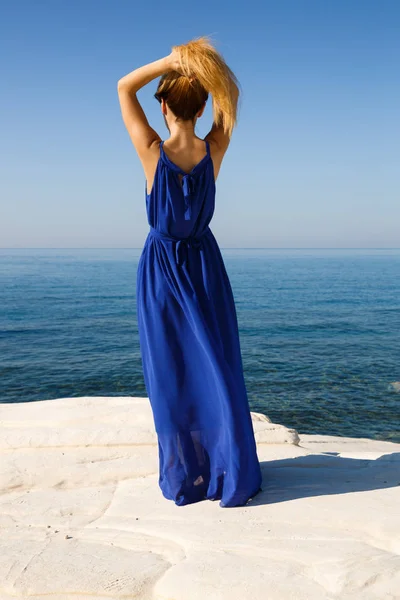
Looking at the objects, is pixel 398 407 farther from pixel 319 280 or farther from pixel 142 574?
pixel 319 280

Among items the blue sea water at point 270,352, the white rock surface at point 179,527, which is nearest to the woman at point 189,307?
the white rock surface at point 179,527

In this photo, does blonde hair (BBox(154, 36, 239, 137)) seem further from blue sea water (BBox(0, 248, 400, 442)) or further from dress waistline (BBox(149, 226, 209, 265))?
blue sea water (BBox(0, 248, 400, 442))

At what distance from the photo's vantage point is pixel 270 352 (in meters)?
22.9

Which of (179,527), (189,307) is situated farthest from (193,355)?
(179,527)

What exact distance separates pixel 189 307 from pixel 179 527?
51.4 inches

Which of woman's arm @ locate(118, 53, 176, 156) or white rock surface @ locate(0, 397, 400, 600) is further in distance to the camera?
woman's arm @ locate(118, 53, 176, 156)

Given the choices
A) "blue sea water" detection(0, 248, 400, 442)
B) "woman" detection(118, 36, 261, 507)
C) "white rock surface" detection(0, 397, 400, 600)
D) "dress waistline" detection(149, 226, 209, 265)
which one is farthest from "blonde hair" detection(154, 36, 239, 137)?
"blue sea water" detection(0, 248, 400, 442)

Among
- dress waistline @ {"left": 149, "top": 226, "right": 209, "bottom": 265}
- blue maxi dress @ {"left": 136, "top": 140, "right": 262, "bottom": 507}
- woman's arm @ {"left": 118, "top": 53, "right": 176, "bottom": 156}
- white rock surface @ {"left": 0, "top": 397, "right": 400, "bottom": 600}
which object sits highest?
woman's arm @ {"left": 118, "top": 53, "right": 176, "bottom": 156}

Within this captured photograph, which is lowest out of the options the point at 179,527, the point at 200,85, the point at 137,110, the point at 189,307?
the point at 179,527

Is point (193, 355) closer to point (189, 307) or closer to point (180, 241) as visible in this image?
point (189, 307)

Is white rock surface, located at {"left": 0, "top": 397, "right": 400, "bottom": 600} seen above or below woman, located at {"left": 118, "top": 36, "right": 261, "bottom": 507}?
below

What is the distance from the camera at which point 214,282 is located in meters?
3.91

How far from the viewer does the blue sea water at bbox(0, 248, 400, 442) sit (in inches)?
595

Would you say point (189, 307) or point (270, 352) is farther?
point (270, 352)
